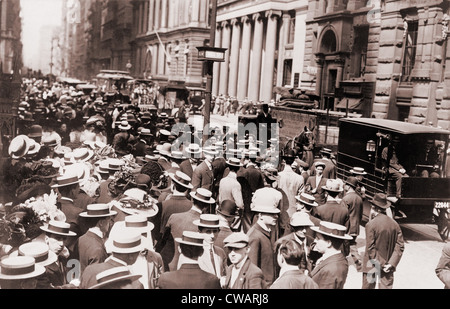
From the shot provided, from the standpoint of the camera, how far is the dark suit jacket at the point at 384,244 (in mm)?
7203

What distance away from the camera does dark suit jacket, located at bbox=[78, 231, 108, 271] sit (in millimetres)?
5414

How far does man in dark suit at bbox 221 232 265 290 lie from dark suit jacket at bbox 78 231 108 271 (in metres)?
1.44

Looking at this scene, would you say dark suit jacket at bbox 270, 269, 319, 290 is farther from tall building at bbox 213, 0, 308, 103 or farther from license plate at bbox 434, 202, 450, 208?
tall building at bbox 213, 0, 308, 103

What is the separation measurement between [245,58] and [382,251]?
1527 inches

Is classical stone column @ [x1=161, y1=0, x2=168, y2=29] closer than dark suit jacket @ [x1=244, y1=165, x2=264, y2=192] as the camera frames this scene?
No

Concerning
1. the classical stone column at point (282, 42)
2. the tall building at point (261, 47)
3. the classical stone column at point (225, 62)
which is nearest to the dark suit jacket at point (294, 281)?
the tall building at point (261, 47)

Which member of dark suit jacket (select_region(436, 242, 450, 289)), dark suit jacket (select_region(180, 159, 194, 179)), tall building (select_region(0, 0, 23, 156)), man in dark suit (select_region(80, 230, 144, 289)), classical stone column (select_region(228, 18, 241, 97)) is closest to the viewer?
man in dark suit (select_region(80, 230, 144, 289))

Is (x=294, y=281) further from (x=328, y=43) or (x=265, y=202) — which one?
(x=328, y=43)

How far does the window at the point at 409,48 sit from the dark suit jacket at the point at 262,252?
1943 centimetres

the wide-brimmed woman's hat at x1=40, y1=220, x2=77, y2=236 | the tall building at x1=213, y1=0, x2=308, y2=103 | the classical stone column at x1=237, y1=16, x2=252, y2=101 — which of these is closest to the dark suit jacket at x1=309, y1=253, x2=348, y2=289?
the wide-brimmed woman's hat at x1=40, y1=220, x2=77, y2=236

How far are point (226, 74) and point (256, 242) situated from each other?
43.2 meters

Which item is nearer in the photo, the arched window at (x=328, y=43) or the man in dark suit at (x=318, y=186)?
the man in dark suit at (x=318, y=186)

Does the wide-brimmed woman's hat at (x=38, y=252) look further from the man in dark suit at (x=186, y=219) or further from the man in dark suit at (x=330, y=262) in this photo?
the man in dark suit at (x=330, y=262)

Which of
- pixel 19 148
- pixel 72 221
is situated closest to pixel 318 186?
pixel 72 221
